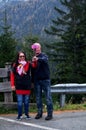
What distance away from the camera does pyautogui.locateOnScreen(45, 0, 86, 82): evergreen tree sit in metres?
51.6

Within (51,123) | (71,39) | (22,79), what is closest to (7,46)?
(22,79)

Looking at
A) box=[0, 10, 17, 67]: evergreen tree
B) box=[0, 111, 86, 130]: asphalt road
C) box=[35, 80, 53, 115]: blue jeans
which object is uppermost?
box=[0, 10, 17, 67]: evergreen tree

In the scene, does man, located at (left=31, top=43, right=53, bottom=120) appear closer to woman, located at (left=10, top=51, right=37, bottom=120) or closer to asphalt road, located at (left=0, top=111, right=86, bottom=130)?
woman, located at (left=10, top=51, right=37, bottom=120)

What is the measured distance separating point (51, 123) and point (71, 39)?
48477 mm

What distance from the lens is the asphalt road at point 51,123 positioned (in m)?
8.86

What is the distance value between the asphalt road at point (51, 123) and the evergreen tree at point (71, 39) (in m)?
37.1

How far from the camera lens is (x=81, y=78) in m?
50.5

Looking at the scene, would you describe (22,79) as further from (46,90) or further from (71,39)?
(71,39)

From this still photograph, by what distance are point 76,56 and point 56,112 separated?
144 feet

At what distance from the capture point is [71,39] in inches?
2265

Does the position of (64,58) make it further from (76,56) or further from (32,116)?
(32,116)

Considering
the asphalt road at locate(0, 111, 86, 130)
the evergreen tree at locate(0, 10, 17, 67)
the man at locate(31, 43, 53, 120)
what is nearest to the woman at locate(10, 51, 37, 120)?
the man at locate(31, 43, 53, 120)

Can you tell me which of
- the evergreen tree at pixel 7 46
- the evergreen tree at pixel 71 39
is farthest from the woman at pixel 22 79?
the evergreen tree at pixel 71 39

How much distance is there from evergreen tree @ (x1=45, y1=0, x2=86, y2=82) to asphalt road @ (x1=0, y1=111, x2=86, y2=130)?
37.1 metres
